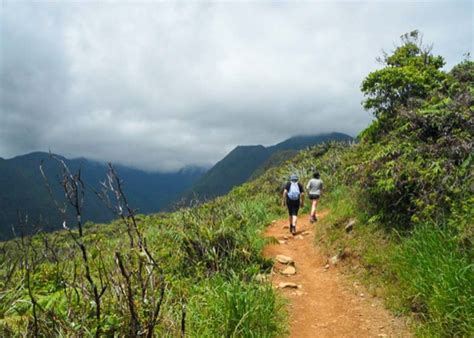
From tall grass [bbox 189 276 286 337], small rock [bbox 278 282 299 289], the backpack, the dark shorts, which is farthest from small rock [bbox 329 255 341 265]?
the backpack

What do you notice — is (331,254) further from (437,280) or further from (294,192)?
(437,280)

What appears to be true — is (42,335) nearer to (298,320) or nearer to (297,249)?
(298,320)

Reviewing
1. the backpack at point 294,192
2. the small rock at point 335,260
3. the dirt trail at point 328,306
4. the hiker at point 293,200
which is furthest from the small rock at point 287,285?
the backpack at point 294,192

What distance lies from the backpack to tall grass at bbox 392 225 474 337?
22.2 ft

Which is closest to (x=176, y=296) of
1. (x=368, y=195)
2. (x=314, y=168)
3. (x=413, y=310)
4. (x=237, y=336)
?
(x=237, y=336)

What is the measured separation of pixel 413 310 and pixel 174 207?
7211 millimetres

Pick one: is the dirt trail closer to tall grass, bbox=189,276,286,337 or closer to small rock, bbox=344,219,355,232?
tall grass, bbox=189,276,286,337

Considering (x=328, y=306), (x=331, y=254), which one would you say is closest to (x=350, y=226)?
(x=331, y=254)

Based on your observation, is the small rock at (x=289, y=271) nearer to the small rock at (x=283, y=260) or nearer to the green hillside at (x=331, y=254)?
the small rock at (x=283, y=260)

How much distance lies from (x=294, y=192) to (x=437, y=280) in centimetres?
873

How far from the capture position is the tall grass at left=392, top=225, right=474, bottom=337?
15.7 feet

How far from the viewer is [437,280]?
539 centimetres

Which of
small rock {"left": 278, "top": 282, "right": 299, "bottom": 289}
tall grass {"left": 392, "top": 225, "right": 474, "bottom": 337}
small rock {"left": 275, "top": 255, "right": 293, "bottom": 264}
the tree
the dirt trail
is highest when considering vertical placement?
the tree

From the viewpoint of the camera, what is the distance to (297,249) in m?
11.7
